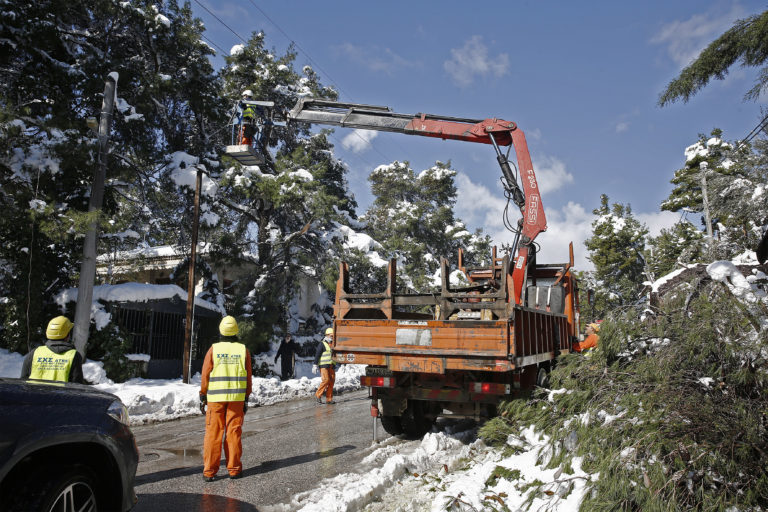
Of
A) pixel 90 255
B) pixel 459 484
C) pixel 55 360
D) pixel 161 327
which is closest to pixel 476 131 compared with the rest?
pixel 459 484

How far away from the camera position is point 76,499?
3.07 m

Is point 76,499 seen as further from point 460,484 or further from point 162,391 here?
point 162,391

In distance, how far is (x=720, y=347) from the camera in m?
4.14

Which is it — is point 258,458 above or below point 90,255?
below

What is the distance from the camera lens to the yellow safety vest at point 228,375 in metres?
5.68

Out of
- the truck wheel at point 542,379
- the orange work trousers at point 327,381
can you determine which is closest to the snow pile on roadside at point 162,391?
the orange work trousers at point 327,381

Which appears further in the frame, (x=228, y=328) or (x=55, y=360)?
(x=228, y=328)

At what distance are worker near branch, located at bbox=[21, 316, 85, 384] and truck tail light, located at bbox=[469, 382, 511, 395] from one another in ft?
14.5

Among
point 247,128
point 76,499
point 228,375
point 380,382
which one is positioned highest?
point 247,128

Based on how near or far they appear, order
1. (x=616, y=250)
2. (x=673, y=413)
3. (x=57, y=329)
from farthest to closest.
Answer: (x=616, y=250), (x=57, y=329), (x=673, y=413)

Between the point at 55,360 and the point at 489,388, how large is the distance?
16.0 feet

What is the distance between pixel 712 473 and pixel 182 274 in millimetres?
18309

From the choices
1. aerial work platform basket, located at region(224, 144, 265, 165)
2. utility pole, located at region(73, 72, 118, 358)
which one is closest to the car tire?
aerial work platform basket, located at region(224, 144, 265, 165)

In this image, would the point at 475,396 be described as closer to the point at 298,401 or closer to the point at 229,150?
the point at 298,401
